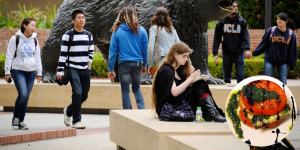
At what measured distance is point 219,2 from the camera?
725cm

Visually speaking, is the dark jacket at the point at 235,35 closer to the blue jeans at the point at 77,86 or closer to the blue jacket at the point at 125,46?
the blue jacket at the point at 125,46

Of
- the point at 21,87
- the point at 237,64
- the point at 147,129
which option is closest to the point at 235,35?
the point at 237,64

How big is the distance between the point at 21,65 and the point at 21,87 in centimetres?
29

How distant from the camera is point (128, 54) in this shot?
5852 mm

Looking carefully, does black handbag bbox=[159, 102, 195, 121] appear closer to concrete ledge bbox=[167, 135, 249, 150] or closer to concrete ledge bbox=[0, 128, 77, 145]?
concrete ledge bbox=[167, 135, 249, 150]

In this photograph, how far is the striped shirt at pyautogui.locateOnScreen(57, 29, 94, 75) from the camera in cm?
587

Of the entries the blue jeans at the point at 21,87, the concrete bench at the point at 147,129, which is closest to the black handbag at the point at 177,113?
the concrete bench at the point at 147,129

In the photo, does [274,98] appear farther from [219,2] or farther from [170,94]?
[219,2]

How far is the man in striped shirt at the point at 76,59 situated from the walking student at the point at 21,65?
1.35ft

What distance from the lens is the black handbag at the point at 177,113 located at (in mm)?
4125

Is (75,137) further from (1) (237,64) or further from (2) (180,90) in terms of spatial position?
(1) (237,64)

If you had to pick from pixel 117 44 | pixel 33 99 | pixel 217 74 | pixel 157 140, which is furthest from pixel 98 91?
pixel 217 74

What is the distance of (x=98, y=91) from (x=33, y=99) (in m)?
1.27

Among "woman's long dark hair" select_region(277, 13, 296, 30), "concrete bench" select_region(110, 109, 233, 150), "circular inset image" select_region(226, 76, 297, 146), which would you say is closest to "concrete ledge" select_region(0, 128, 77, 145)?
"concrete bench" select_region(110, 109, 233, 150)
